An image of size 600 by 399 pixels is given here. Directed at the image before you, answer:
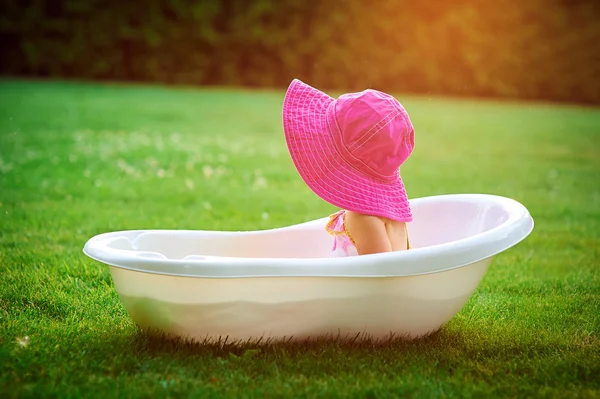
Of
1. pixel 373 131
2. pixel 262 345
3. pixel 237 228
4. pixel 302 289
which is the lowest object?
pixel 237 228

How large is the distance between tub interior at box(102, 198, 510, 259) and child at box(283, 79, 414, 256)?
0.57m

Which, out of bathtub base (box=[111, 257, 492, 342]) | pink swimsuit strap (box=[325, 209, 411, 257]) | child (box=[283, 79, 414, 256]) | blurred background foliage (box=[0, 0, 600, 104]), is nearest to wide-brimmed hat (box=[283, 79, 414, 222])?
child (box=[283, 79, 414, 256])

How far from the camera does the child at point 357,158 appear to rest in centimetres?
270

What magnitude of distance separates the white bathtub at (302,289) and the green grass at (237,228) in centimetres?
8

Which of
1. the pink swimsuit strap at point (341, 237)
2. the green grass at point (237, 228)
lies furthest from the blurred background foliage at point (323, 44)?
the pink swimsuit strap at point (341, 237)

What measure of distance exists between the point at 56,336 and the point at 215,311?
65 cm

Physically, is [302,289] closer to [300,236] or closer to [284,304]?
[284,304]

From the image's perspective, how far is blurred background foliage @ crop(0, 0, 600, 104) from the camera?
1472 centimetres

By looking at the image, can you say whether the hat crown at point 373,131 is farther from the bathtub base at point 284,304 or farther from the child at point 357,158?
the bathtub base at point 284,304

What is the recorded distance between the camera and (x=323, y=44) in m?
14.9

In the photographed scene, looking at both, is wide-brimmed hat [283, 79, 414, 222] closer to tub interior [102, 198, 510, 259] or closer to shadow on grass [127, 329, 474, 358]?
shadow on grass [127, 329, 474, 358]

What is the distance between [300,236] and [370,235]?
749 millimetres

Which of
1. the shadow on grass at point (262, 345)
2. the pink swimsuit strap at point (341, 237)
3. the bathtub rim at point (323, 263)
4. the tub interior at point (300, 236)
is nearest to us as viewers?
the bathtub rim at point (323, 263)

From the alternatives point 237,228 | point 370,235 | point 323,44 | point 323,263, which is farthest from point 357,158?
point 323,44
